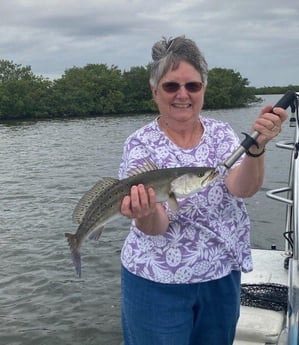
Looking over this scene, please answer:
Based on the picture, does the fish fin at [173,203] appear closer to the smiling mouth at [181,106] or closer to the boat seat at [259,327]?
the smiling mouth at [181,106]

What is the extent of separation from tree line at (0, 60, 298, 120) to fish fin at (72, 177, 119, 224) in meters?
72.3

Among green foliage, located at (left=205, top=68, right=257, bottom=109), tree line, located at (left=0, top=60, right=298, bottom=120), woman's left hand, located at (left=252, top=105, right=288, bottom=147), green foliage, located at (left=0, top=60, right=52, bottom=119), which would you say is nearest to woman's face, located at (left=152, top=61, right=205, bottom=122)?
woman's left hand, located at (left=252, top=105, right=288, bottom=147)

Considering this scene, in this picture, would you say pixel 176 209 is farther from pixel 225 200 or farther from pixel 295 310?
pixel 295 310

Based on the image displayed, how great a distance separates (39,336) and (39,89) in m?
84.2

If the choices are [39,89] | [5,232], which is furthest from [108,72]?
[5,232]

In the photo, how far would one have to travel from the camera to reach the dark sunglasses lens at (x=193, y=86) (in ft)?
9.82

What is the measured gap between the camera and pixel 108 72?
10056 centimetres

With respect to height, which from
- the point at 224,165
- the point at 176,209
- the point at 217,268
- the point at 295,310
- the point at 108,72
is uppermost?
the point at 108,72

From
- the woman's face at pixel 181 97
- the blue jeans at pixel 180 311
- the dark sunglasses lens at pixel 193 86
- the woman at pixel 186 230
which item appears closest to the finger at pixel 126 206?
the woman at pixel 186 230

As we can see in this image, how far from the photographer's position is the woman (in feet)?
9.73

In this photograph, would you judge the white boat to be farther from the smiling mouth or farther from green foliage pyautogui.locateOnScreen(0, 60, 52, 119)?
green foliage pyautogui.locateOnScreen(0, 60, 52, 119)

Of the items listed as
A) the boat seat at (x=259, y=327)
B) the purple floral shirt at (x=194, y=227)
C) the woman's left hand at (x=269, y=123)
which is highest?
the woman's left hand at (x=269, y=123)

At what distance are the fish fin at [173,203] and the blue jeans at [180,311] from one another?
17.2 inches

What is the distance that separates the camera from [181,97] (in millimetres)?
2979
